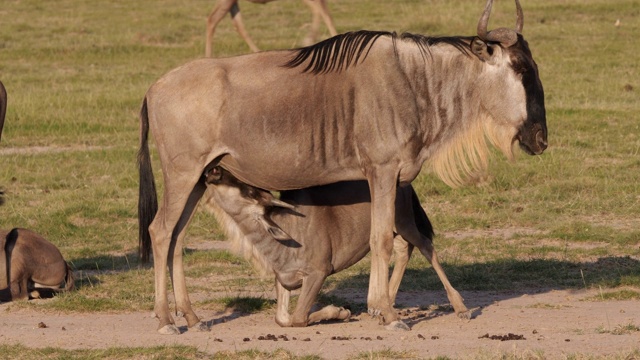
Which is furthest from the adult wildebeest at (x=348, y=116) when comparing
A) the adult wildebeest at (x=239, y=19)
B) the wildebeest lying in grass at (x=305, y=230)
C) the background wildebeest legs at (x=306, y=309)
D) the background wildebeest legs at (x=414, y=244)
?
the adult wildebeest at (x=239, y=19)

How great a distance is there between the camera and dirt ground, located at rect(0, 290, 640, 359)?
703 cm

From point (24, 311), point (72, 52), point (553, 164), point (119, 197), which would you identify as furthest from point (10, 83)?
point (24, 311)

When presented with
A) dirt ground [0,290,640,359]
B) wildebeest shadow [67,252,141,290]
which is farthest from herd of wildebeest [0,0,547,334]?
wildebeest shadow [67,252,141,290]

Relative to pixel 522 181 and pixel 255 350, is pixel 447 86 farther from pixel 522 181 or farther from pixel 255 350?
pixel 522 181

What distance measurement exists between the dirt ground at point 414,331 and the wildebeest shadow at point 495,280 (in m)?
0.12

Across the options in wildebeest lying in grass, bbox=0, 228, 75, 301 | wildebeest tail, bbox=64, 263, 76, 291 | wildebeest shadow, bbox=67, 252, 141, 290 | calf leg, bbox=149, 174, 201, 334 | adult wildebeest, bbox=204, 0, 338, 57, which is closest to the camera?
calf leg, bbox=149, 174, 201, 334

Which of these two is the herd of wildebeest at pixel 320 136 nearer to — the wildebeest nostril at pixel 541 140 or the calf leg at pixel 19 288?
the wildebeest nostril at pixel 541 140

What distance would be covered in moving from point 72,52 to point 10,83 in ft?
9.12

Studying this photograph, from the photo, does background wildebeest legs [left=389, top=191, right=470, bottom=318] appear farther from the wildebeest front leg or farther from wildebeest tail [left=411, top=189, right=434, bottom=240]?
the wildebeest front leg

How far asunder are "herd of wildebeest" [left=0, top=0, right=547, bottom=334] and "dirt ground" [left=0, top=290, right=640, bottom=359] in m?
0.19

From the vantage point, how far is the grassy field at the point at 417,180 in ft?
31.8

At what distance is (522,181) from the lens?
489 inches

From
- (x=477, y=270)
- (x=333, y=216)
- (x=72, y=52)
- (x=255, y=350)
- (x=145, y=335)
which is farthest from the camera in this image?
(x=72, y=52)

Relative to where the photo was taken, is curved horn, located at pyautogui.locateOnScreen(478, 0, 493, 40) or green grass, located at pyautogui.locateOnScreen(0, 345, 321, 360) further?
curved horn, located at pyautogui.locateOnScreen(478, 0, 493, 40)
